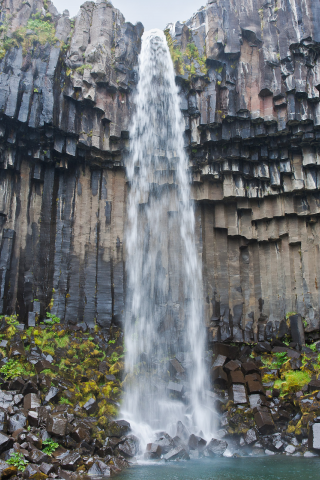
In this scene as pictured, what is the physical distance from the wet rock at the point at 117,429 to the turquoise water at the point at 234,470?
1369 mm

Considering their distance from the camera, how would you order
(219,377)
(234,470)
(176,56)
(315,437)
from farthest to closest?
1. (176,56)
2. (219,377)
3. (315,437)
4. (234,470)

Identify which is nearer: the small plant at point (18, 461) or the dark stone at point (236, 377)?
the small plant at point (18, 461)

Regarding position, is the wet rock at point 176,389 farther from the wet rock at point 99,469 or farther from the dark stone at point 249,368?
the wet rock at point 99,469

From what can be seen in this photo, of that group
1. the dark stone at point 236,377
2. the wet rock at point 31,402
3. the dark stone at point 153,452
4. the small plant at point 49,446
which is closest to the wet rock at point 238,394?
the dark stone at point 236,377

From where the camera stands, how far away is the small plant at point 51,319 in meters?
13.1

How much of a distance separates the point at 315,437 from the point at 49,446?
546 centimetres

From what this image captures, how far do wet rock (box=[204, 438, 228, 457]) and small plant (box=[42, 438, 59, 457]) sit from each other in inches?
131

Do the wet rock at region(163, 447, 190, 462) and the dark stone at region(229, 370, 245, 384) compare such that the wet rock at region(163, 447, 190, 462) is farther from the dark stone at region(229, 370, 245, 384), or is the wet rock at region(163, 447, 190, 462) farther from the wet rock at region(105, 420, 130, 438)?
the dark stone at region(229, 370, 245, 384)

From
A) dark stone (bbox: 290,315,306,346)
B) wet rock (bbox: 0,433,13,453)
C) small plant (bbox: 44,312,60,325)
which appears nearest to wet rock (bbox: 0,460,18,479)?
wet rock (bbox: 0,433,13,453)

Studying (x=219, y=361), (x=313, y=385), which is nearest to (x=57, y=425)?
(x=219, y=361)

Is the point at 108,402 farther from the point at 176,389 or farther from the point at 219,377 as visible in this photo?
the point at 219,377

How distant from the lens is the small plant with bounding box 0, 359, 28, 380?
9.42m

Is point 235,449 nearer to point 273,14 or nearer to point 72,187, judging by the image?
point 72,187

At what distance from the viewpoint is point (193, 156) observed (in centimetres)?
1495
